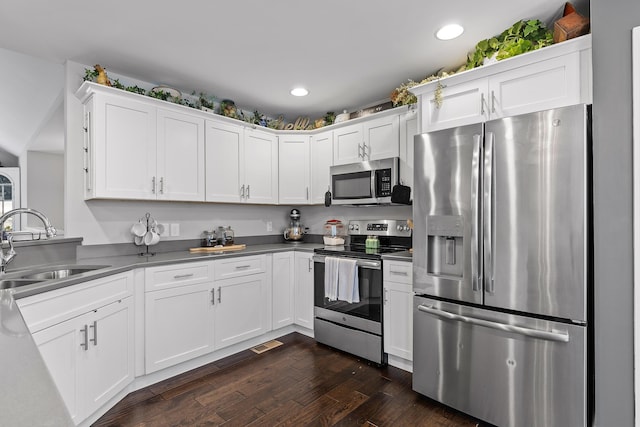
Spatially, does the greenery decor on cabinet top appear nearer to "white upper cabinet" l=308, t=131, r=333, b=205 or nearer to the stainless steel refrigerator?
the stainless steel refrigerator

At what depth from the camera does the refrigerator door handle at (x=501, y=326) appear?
5.68 feet

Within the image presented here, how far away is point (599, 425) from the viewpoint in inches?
65.0

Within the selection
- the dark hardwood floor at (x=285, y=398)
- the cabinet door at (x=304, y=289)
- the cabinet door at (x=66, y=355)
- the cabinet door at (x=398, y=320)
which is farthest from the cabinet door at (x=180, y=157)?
the cabinet door at (x=398, y=320)

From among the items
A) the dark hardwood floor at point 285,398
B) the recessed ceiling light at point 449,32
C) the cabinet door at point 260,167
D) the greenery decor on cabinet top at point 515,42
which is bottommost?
the dark hardwood floor at point 285,398

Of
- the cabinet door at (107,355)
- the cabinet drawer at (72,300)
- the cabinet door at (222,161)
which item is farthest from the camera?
the cabinet door at (222,161)

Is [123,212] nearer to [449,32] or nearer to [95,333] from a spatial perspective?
[95,333]

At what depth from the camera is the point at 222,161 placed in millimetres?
3287

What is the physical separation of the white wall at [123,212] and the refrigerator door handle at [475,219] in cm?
128

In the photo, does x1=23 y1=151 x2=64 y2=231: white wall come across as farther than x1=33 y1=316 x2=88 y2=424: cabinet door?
Yes

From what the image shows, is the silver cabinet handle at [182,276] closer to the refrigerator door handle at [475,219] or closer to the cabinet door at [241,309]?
the cabinet door at [241,309]

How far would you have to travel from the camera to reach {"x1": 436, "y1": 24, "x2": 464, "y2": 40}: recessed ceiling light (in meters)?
2.24

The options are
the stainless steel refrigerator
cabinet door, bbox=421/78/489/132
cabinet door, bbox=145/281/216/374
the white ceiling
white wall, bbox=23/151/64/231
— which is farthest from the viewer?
white wall, bbox=23/151/64/231

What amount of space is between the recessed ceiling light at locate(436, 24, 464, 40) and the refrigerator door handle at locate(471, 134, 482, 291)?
2.69ft

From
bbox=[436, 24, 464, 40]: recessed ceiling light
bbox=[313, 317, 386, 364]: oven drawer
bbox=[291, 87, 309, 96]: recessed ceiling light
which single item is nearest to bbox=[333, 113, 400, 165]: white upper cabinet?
bbox=[291, 87, 309, 96]: recessed ceiling light
